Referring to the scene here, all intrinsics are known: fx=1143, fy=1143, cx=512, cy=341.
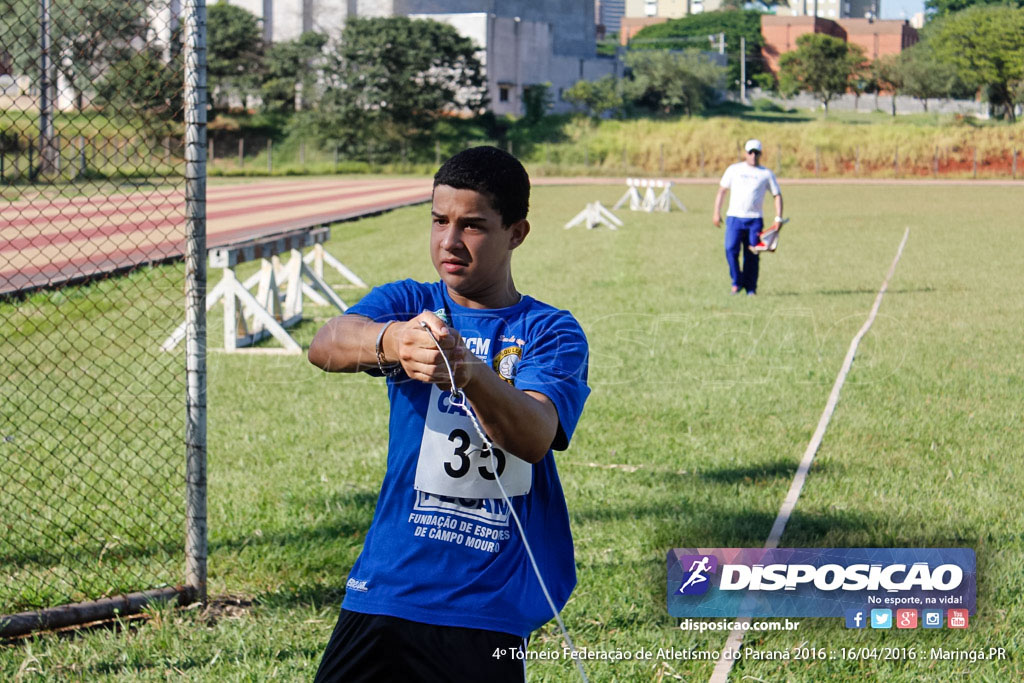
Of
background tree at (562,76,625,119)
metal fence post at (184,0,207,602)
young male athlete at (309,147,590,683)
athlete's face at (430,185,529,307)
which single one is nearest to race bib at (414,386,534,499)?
young male athlete at (309,147,590,683)

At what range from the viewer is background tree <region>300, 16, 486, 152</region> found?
60.2m

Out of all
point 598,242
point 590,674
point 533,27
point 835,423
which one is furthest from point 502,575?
point 533,27

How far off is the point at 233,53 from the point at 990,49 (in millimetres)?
52158

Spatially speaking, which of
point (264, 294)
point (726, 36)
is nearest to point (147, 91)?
point (264, 294)

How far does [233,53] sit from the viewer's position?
65312 mm

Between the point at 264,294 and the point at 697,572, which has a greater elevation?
the point at 264,294

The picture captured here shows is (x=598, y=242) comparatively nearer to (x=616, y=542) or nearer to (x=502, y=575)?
(x=616, y=542)

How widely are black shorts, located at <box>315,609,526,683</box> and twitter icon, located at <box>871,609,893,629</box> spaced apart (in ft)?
7.95

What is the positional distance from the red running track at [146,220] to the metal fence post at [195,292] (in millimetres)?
372

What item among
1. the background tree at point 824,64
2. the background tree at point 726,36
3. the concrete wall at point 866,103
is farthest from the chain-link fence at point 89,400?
the background tree at point 726,36

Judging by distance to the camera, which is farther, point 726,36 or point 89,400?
point 726,36

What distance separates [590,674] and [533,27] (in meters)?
73.7

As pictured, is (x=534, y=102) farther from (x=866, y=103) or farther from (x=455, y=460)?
(x=455, y=460)

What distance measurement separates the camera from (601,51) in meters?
96.3
